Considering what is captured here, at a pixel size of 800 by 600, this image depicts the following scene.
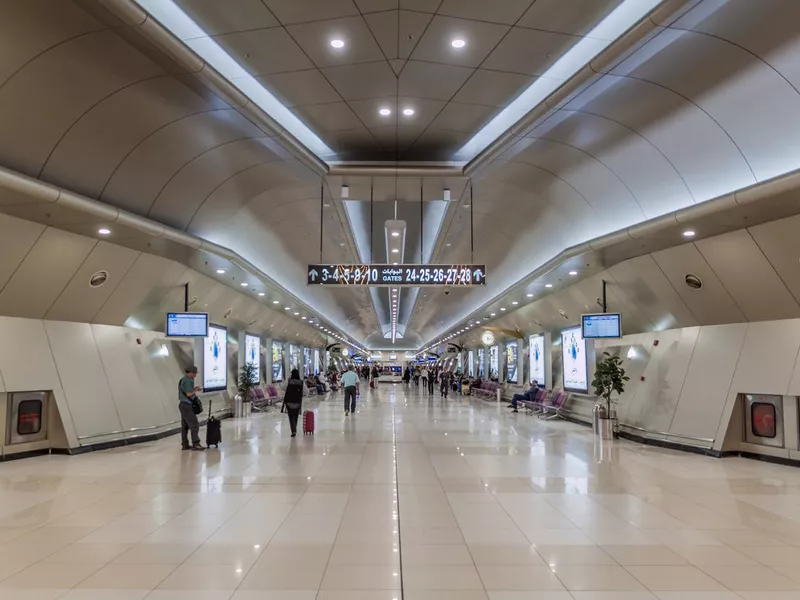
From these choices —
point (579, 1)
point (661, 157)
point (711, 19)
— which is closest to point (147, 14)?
point (579, 1)

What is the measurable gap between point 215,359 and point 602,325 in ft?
40.5

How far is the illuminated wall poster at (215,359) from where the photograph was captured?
60.7 ft

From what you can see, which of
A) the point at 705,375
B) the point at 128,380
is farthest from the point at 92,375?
the point at 705,375

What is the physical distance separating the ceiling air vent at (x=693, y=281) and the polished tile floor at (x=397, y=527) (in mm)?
3281

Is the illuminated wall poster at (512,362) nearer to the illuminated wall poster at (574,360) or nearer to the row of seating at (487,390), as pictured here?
the row of seating at (487,390)

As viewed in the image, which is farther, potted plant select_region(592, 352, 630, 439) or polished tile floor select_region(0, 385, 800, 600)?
potted plant select_region(592, 352, 630, 439)

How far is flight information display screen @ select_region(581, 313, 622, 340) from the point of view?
560 inches

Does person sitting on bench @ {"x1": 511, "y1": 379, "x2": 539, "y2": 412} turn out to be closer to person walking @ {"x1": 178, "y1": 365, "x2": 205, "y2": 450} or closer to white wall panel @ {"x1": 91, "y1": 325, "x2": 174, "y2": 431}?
white wall panel @ {"x1": 91, "y1": 325, "x2": 174, "y2": 431}

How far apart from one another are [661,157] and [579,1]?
378 cm

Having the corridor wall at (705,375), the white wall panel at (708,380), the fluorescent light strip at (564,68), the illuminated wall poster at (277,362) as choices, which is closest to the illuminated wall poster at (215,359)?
the illuminated wall poster at (277,362)

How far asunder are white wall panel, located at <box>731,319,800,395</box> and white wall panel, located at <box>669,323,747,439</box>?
205 mm

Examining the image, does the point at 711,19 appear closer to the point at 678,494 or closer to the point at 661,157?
the point at 661,157

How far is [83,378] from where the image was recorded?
39.8ft

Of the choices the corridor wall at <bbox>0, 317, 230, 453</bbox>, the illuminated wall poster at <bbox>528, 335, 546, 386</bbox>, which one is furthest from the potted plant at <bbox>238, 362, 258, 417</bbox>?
the illuminated wall poster at <bbox>528, 335, 546, 386</bbox>
